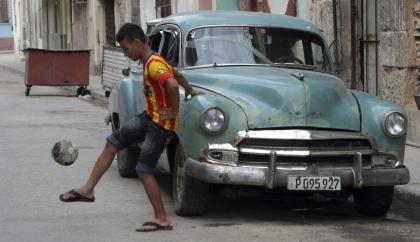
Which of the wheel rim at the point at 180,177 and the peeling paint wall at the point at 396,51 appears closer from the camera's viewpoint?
the wheel rim at the point at 180,177

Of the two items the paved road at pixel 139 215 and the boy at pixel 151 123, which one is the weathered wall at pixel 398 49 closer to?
the paved road at pixel 139 215

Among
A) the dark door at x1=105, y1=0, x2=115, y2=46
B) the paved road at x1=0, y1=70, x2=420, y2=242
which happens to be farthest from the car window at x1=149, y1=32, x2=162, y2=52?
the dark door at x1=105, y1=0, x2=115, y2=46

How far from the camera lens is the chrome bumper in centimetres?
622

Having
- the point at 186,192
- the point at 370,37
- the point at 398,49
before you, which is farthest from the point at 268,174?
the point at 370,37

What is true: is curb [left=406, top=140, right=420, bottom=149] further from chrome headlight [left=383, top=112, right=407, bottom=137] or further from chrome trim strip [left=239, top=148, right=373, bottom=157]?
chrome trim strip [left=239, top=148, right=373, bottom=157]

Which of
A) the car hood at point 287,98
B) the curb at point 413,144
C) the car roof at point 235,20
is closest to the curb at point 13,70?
the curb at point 413,144

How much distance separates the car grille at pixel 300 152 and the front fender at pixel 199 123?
0.46 feet

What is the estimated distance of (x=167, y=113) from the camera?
6.28 meters

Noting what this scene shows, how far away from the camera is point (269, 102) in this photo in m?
6.47

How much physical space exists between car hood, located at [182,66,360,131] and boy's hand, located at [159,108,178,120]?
0.53 metres

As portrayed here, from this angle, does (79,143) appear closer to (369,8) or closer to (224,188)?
(369,8)

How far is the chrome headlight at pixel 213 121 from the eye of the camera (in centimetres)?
632

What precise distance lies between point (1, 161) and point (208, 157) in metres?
4.57

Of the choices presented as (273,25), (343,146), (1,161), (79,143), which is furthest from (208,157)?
(79,143)
